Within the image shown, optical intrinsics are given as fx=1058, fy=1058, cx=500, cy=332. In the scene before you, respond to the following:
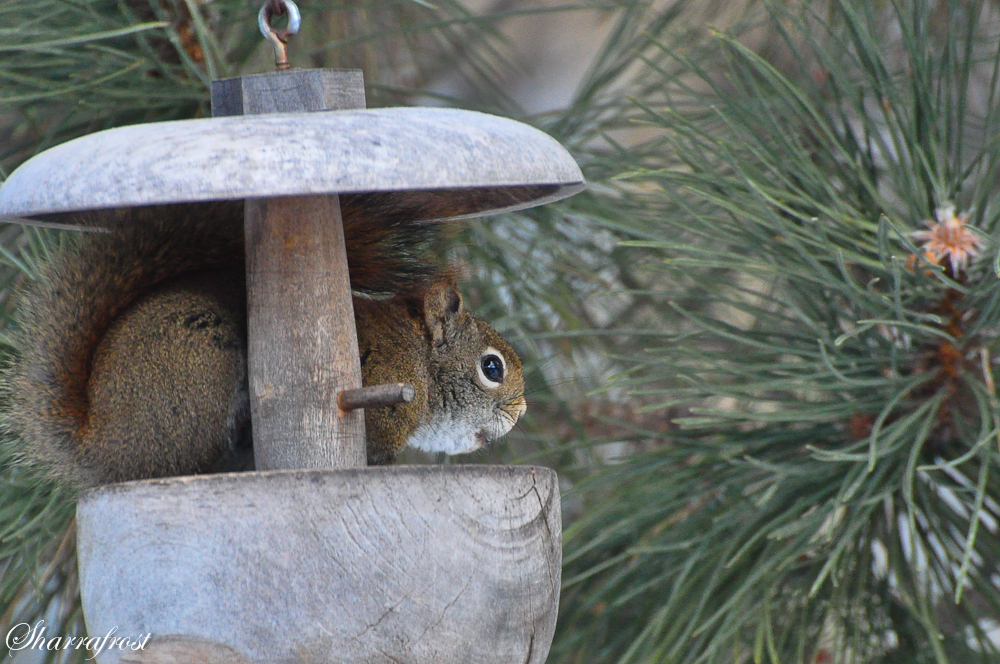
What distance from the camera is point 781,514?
0.88m

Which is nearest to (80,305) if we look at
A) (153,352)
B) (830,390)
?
(153,352)

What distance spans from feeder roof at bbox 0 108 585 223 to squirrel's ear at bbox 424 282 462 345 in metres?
0.21

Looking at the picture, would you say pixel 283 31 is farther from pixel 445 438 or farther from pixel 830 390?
pixel 830 390

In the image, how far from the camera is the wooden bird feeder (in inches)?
19.4

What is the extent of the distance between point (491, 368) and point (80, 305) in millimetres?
287

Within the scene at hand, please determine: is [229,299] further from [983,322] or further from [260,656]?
[983,322]

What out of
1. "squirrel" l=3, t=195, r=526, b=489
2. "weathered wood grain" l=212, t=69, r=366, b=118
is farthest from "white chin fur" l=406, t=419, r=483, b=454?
"weathered wood grain" l=212, t=69, r=366, b=118

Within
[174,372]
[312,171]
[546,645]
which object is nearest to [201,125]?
[312,171]

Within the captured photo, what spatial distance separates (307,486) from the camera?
55 cm

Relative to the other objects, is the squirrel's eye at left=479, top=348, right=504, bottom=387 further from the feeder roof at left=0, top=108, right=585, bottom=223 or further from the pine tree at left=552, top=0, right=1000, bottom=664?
the feeder roof at left=0, top=108, right=585, bottom=223

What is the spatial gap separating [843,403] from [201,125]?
0.52 meters

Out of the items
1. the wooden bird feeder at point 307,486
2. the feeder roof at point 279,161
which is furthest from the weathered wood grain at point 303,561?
the feeder roof at point 279,161

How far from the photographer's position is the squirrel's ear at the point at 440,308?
75 centimetres

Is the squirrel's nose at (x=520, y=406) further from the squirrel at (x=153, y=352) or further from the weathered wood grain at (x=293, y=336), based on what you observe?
the weathered wood grain at (x=293, y=336)
